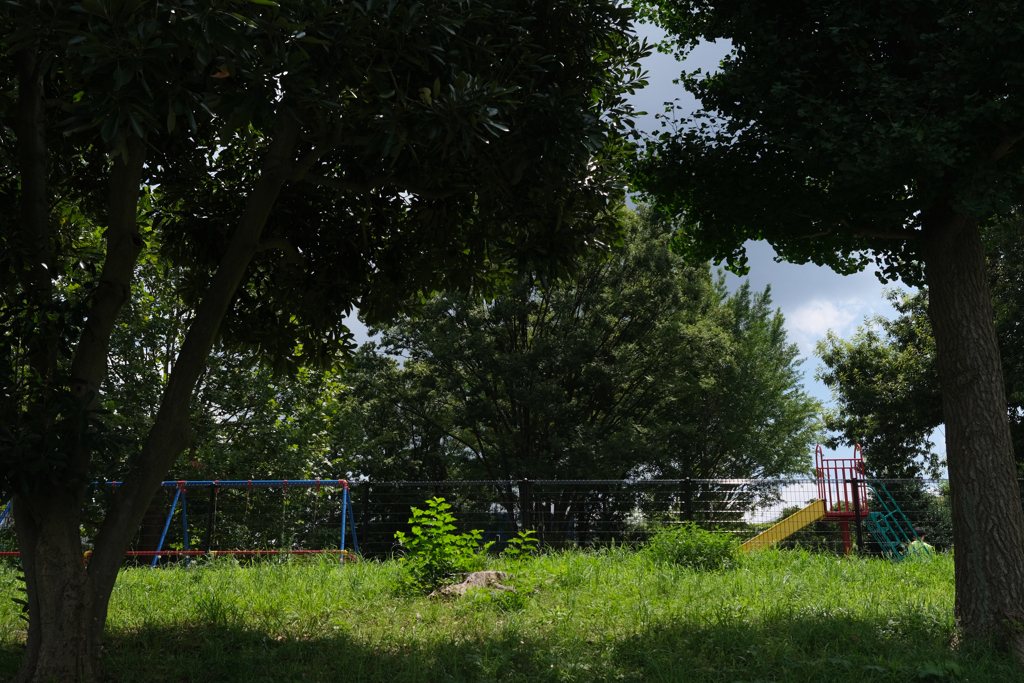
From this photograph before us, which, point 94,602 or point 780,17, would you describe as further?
point 780,17

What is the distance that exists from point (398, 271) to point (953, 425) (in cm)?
567

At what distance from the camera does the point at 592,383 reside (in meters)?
24.2

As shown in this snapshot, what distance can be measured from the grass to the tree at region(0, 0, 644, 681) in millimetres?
1446

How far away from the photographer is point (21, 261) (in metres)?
6.30

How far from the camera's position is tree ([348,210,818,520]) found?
2380cm

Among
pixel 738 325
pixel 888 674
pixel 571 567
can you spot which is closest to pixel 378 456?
pixel 738 325

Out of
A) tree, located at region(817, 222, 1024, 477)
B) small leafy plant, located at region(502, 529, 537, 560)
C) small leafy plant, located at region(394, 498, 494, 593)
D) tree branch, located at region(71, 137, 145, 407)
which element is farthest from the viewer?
tree, located at region(817, 222, 1024, 477)

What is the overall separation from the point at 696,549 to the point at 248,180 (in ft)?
22.9

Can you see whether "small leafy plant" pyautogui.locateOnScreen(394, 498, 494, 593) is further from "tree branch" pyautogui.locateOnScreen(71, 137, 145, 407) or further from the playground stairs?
the playground stairs

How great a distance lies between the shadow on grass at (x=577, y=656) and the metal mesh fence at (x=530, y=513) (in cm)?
586

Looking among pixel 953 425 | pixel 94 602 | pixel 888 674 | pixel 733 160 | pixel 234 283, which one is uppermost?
pixel 733 160

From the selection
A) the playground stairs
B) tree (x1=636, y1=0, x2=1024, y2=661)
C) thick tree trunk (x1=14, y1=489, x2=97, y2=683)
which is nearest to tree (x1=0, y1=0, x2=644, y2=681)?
thick tree trunk (x1=14, y1=489, x2=97, y2=683)

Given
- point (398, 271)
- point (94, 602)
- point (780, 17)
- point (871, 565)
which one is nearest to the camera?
point (94, 602)

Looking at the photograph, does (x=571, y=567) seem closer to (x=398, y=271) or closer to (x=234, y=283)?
(x=398, y=271)
